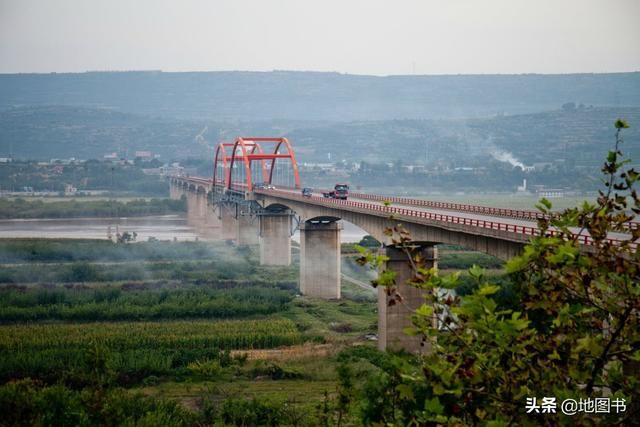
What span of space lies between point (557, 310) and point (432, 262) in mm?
34990

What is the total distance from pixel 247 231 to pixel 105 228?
33.2 m

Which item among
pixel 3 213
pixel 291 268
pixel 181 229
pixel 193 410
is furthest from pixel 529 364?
pixel 3 213

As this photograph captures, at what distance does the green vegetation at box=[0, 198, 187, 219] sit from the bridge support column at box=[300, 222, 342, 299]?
87327 mm

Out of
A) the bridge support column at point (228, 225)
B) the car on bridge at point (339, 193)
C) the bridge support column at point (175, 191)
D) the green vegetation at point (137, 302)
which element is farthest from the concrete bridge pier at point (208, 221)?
the green vegetation at point (137, 302)

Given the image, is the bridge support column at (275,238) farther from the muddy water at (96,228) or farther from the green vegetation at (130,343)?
the green vegetation at (130,343)

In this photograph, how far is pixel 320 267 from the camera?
69.9 metres

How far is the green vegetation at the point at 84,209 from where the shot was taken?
150375 mm

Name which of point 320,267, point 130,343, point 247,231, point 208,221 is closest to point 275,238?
point 320,267

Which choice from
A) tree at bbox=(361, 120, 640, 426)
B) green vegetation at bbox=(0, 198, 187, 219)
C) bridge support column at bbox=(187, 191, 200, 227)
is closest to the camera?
tree at bbox=(361, 120, 640, 426)

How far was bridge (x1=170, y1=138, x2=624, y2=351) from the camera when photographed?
1550 inches

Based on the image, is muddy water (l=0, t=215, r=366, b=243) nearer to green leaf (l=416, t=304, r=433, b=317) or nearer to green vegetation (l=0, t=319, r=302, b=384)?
green vegetation (l=0, t=319, r=302, b=384)

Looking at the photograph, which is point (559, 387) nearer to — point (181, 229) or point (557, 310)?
point (557, 310)

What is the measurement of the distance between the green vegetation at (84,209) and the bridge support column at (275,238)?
6721 centimetres

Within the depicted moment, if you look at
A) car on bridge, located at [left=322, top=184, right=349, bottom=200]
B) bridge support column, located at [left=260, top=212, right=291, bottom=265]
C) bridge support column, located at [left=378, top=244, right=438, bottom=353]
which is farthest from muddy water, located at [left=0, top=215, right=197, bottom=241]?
bridge support column, located at [left=378, top=244, right=438, bottom=353]
